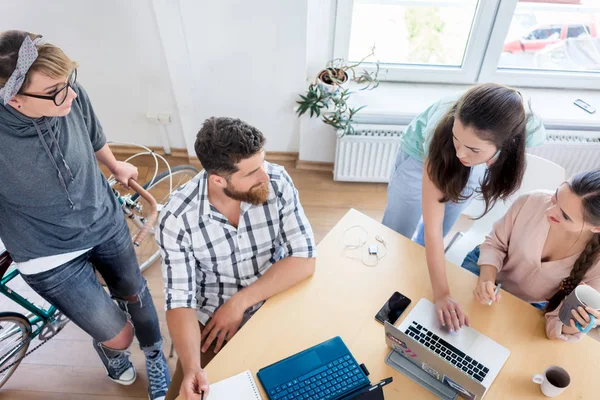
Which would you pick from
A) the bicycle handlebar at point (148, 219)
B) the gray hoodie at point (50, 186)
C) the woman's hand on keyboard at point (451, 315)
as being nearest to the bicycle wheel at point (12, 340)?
the gray hoodie at point (50, 186)

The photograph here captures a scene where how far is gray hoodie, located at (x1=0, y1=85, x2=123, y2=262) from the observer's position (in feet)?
4.03

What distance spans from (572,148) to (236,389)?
2284 millimetres

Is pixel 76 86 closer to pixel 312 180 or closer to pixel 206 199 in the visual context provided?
pixel 206 199

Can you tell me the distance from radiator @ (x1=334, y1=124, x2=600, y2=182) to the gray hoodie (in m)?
1.46

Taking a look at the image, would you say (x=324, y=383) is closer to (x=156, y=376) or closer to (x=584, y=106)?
(x=156, y=376)

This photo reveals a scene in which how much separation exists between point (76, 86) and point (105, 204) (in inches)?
15.8

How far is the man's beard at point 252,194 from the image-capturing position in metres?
1.34

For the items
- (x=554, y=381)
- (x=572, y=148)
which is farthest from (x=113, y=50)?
(x=572, y=148)

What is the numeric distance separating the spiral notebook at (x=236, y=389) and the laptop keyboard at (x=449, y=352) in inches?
18.6

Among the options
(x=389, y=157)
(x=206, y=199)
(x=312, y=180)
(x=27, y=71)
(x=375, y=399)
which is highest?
(x=27, y=71)

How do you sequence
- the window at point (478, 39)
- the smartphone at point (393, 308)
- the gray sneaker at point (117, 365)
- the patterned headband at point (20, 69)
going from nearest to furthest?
the patterned headband at point (20, 69), the smartphone at point (393, 308), the gray sneaker at point (117, 365), the window at point (478, 39)

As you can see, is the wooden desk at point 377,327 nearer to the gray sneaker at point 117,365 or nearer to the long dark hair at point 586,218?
the long dark hair at point 586,218

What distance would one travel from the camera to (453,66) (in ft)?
8.57

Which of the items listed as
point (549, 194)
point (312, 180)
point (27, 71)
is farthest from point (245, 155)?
A: point (312, 180)
